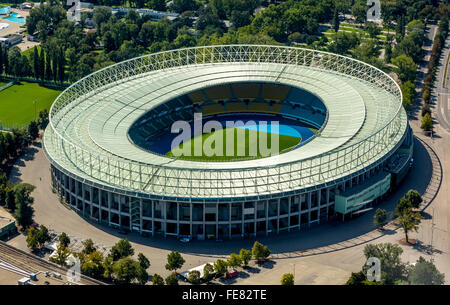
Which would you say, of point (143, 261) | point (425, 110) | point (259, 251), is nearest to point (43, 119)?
point (143, 261)

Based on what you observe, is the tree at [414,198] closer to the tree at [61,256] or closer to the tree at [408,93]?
the tree at [408,93]

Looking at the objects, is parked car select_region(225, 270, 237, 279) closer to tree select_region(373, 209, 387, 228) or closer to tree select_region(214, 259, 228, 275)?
tree select_region(214, 259, 228, 275)

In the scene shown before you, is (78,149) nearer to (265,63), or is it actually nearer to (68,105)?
(68,105)

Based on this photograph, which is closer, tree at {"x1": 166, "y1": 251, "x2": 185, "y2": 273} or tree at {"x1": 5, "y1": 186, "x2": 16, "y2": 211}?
tree at {"x1": 166, "y1": 251, "x2": 185, "y2": 273}

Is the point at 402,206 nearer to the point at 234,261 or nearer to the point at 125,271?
the point at 234,261

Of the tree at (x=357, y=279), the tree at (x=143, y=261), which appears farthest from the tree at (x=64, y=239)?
the tree at (x=357, y=279)

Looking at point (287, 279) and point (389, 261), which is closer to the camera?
point (287, 279)

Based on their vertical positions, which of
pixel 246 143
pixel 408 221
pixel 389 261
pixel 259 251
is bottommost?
pixel 259 251

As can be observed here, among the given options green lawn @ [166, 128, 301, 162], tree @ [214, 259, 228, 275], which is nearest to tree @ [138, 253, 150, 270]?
tree @ [214, 259, 228, 275]
